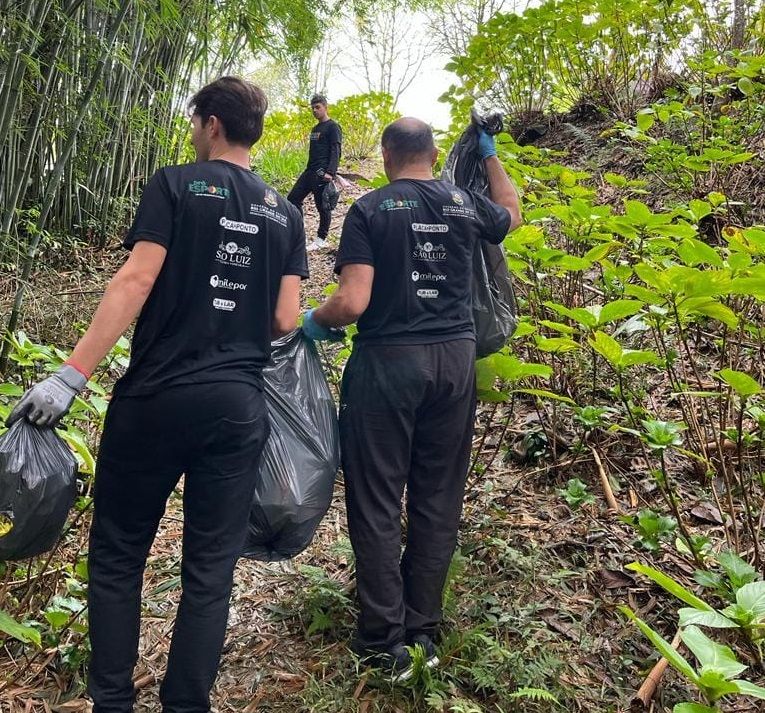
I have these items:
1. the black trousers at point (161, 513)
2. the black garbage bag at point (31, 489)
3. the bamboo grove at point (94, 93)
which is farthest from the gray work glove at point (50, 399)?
the bamboo grove at point (94, 93)

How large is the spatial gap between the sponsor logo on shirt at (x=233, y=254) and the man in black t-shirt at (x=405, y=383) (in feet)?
1.05

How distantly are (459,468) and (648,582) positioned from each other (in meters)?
0.68

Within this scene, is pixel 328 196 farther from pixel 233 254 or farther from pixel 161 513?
pixel 161 513

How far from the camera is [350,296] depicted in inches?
74.0

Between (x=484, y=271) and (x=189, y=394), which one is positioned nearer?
(x=189, y=394)

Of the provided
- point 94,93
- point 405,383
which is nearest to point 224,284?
point 405,383

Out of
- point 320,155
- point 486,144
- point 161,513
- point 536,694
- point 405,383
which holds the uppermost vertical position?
point 320,155

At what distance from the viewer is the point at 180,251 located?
158cm

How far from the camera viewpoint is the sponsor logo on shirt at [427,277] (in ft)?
6.41

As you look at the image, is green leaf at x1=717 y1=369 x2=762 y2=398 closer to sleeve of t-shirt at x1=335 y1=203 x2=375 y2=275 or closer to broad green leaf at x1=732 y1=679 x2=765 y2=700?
broad green leaf at x1=732 y1=679 x2=765 y2=700

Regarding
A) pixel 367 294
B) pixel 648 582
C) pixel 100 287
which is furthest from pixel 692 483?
pixel 100 287

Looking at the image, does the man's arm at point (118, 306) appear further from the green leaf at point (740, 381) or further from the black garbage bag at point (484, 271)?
the green leaf at point (740, 381)

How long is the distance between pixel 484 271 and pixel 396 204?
0.41 metres

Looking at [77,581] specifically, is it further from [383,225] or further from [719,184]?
[719,184]
